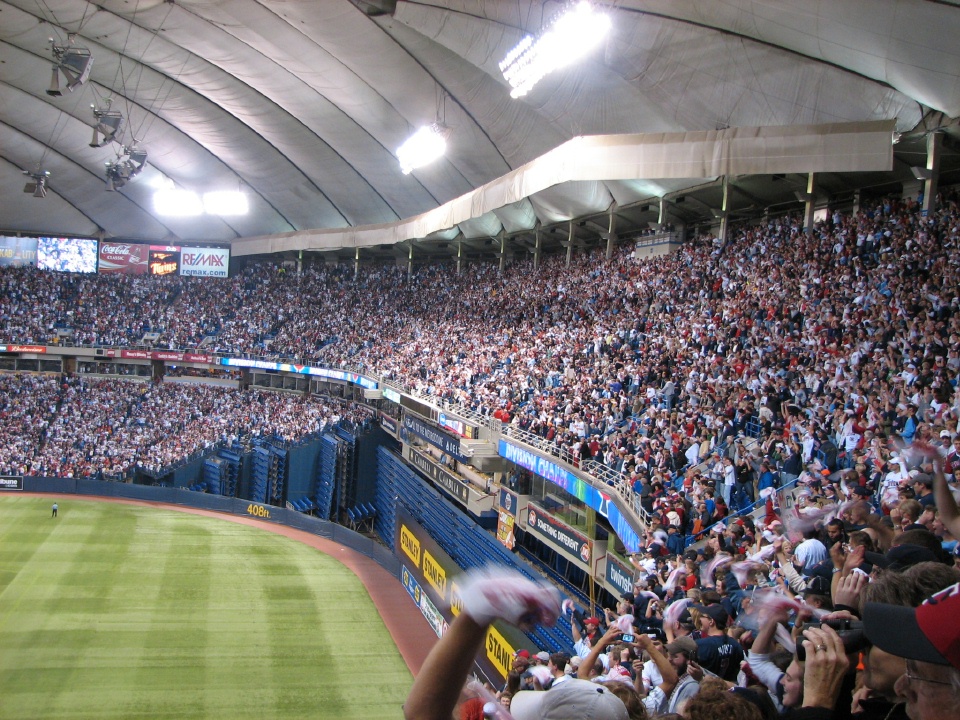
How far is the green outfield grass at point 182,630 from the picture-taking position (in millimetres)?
15789

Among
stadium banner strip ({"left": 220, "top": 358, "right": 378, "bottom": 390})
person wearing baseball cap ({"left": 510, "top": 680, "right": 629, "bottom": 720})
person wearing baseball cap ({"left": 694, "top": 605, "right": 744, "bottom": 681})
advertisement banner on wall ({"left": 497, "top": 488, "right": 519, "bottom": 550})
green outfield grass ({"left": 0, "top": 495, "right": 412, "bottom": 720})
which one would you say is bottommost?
green outfield grass ({"left": 0, "top": 495, "right": 412, "bottom": 720})

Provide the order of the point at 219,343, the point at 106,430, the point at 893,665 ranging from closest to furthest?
1. the point at 893,665
2. the point at 106,430
3. the point at 219,343

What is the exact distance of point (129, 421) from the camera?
41281 mm

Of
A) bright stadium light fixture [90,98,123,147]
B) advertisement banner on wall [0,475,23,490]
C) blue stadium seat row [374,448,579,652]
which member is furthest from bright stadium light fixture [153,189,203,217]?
blue stadium seat row [374,448,579,652]

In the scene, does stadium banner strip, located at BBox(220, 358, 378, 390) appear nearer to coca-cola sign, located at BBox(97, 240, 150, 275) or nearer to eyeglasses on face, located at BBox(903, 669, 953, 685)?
coca-cola sign, located at BBox(97, 240, 150, 275)

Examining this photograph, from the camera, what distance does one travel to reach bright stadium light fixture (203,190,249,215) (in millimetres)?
40250

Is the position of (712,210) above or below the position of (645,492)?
above

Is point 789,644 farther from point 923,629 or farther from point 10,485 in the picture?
point 10,485

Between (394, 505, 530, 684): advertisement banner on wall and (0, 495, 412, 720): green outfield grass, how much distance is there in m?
1.45

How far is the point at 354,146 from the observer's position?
1232 inches

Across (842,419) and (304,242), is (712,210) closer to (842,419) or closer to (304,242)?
(842,419)

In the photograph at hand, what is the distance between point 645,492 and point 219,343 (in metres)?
35.9

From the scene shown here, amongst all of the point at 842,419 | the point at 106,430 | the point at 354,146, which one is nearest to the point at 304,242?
the point at 354,146

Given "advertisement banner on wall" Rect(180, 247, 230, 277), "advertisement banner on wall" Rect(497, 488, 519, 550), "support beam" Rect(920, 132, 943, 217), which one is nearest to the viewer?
"support beam" Rect(920, 132, 943, 217)
